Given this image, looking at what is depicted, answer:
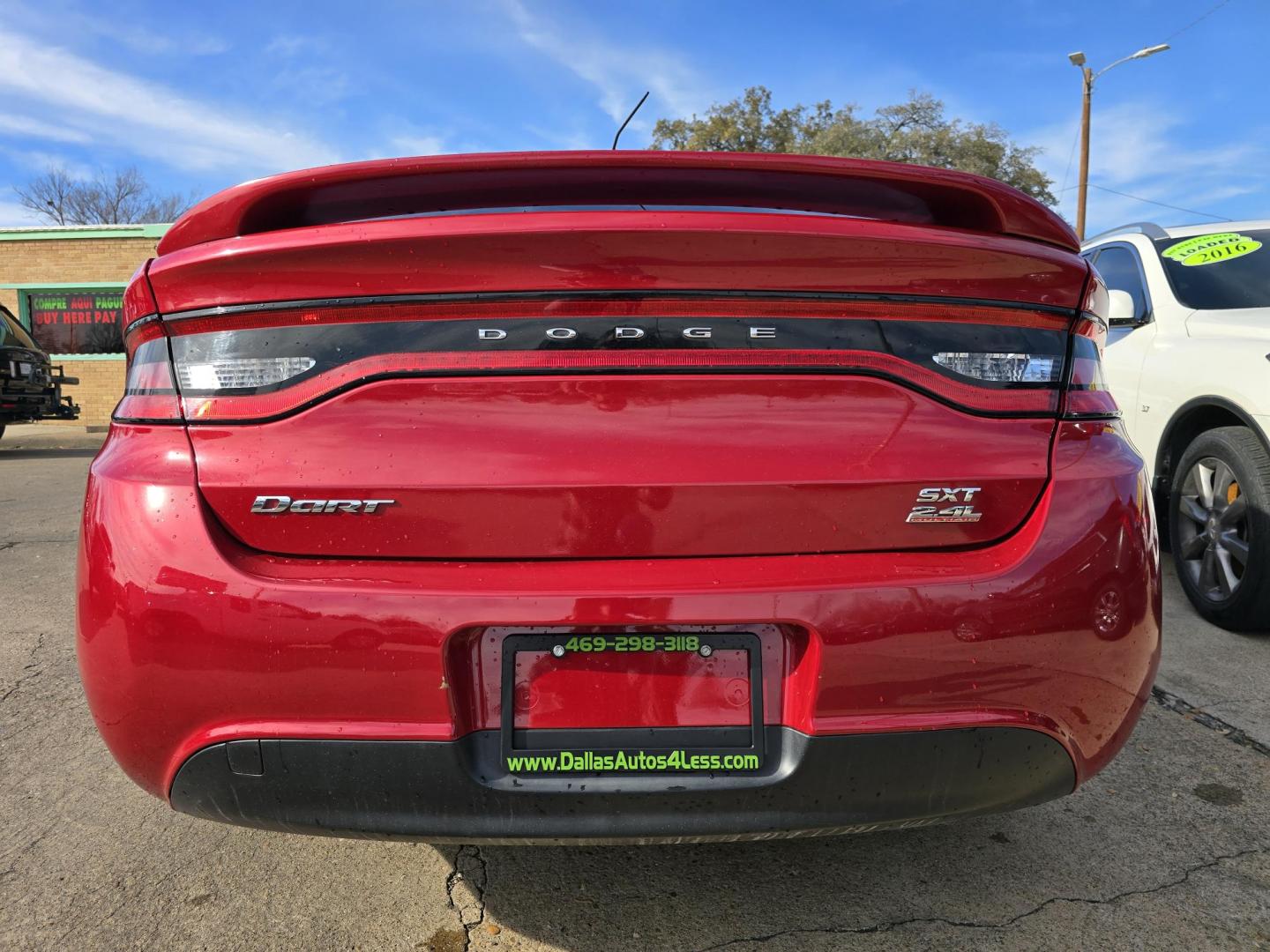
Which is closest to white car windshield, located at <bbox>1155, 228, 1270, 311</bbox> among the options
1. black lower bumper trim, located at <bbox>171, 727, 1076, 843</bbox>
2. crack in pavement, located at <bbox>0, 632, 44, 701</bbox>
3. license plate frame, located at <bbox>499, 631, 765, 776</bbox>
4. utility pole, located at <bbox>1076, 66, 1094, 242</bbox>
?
black lower bumper trim, located at <bbox>171, 727, 1076, 843</bbox>

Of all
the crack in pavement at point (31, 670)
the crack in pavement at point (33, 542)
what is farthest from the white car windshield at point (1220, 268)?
the crack in pavement at point (33, 542)

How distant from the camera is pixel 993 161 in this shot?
29.2 meters

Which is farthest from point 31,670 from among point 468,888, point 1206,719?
A: point 1206,719

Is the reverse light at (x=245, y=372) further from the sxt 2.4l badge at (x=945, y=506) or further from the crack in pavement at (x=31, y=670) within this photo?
the crack in pavement at (x=31, y=670)

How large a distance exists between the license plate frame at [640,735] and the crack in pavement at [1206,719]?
1.78 metres

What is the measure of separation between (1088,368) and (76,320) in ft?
64.7

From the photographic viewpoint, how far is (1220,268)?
418 centimetres

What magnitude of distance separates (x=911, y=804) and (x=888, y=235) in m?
0.94

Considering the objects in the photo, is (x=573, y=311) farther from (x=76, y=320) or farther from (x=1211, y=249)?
(x=76, y=320)

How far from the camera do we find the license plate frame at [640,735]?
1.38 metres

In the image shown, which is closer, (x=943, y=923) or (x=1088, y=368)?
(x=1088, y=368)

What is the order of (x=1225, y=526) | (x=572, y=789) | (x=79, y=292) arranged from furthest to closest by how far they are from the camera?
(x=79, y=292) → (x=1225, y=526) → (x=572, y=789)

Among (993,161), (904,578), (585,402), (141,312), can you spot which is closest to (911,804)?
(904,578)

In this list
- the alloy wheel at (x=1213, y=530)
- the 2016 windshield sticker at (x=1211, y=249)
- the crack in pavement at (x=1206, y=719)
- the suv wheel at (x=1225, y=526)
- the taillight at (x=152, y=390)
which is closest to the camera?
the taillight at (x=152, y=390)
